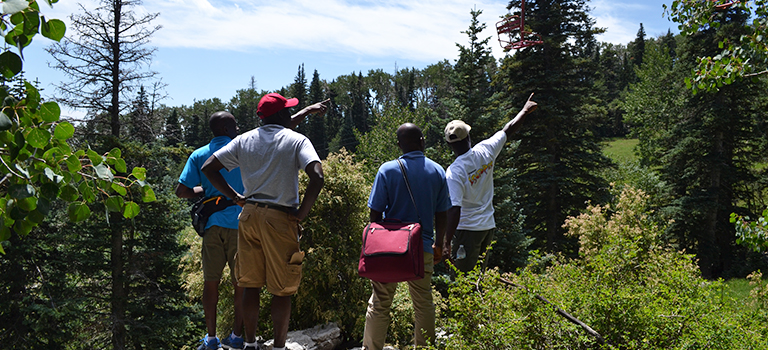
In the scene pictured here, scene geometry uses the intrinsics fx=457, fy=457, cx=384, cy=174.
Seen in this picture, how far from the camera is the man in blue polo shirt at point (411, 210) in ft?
11.4

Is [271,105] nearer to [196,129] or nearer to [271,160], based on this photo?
[271,160]

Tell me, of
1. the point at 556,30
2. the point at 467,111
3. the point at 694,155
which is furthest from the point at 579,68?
the point at 467,111

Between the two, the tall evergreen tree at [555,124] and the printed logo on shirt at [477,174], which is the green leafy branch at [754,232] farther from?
the tall evergreen tree at [555,124]

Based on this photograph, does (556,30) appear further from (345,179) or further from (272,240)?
(272,240)

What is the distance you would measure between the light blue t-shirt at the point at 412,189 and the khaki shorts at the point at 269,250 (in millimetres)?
670

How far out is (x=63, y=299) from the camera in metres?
13.5

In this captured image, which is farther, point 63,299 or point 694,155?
point 694,155

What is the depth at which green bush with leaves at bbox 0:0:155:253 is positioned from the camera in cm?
131

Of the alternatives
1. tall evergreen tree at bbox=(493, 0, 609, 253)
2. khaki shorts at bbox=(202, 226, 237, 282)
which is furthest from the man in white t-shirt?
tall evergreen tree at bbox=(493, 0, 609, 253)

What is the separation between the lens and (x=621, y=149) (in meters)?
49.6

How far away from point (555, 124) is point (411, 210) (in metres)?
17.6

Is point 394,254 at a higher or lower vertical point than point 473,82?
lower

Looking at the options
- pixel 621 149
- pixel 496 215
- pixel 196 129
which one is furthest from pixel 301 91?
pixel 496 215

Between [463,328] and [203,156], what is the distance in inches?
99.7
